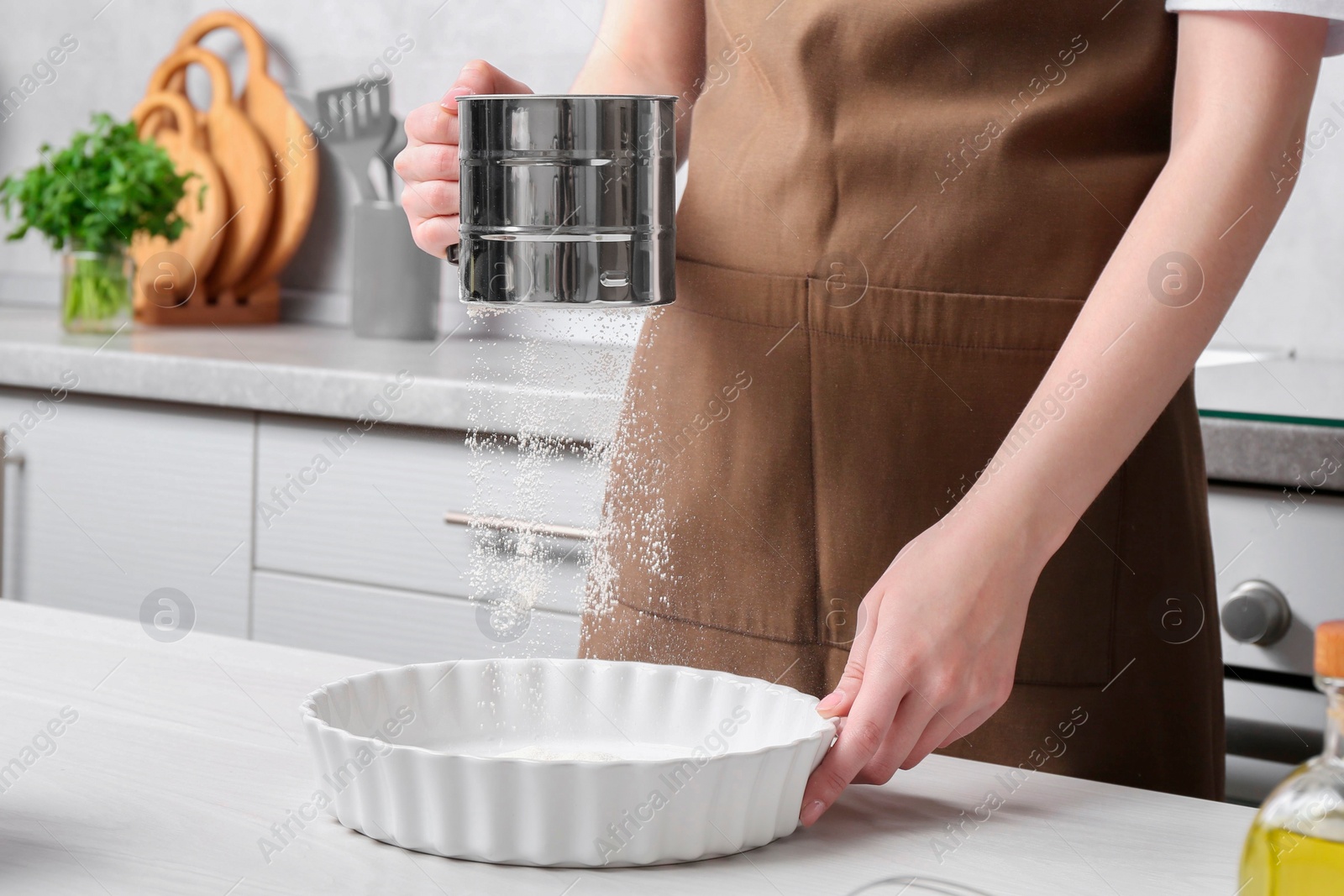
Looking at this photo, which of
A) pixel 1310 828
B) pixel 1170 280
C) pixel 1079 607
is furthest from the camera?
pixel 1079 607

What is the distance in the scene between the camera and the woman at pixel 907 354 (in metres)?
0.75

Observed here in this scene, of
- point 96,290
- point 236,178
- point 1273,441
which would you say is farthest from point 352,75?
point 1273,441

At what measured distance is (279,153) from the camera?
1.97 meters

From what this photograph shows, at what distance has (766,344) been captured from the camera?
805 millimetres

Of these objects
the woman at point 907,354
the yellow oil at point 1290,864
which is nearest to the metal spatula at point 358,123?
the woman at point 907,354

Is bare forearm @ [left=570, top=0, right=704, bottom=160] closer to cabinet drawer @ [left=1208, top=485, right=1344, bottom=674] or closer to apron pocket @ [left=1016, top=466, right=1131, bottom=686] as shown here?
apron pocket @ [left=1016, top=466, right=1131, bottom=686]

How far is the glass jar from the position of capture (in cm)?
179

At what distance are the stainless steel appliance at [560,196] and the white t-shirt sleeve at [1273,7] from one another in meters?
0.27

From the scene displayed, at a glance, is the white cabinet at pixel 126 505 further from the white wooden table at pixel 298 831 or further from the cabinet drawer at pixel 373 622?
the white wooden table at pixel 298 831

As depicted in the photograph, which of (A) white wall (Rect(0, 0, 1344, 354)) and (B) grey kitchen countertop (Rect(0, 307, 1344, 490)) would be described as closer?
(B) grey kitchen countertop (Rect(0, 307, 1344, 490))

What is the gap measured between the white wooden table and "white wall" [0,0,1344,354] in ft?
3.56

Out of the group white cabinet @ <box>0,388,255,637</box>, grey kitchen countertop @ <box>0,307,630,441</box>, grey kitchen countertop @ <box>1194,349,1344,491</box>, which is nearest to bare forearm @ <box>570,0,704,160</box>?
grey kitchen countertop @ <box>0,307,630,441</box>

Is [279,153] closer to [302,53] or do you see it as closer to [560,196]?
[302,53]

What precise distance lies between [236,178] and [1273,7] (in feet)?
5.29
